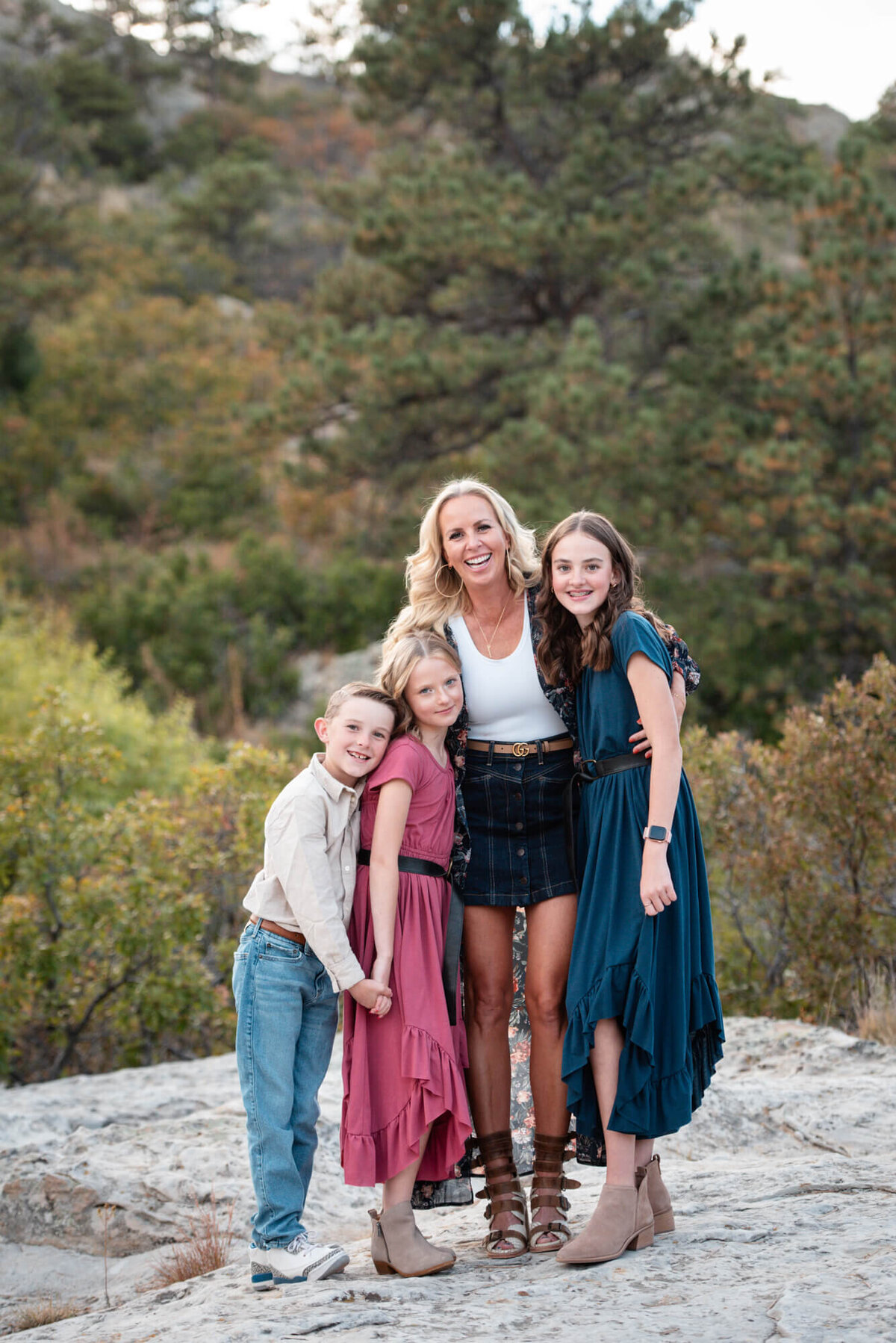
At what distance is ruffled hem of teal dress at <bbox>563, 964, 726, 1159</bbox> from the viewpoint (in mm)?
2846

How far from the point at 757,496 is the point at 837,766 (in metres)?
7.91

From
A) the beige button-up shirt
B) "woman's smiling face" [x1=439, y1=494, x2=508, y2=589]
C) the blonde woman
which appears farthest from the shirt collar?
"woman's smiling face" [x1=439, y1=494, x2=508, y2=589]

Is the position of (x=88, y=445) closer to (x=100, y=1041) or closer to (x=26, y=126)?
(x=26, y=126)

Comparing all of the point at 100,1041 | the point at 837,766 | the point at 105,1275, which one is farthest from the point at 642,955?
the point at 100,1041

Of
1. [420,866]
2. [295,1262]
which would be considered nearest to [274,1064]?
[295,1262]

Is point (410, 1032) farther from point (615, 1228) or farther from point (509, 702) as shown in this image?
point (509, 702)

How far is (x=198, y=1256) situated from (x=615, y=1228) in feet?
4.28

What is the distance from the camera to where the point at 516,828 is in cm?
309

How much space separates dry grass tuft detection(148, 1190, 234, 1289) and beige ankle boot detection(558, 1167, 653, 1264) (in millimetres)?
1104

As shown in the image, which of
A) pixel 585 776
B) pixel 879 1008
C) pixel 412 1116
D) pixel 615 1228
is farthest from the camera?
pixel 879 1008

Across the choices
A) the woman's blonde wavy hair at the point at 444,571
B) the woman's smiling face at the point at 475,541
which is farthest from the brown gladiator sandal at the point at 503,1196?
the woman's smiling face at the point at 475,541

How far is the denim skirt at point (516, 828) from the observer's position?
3.07m

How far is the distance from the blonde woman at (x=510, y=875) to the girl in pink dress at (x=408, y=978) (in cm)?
7

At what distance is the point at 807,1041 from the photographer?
4824 mm
